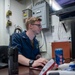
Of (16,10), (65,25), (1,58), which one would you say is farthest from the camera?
(16,10)

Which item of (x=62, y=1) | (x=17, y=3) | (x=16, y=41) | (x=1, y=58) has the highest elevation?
(x=17, y=3)

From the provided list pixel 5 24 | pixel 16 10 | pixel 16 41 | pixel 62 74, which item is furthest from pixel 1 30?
pixel 62 74

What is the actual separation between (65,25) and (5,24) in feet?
4.38

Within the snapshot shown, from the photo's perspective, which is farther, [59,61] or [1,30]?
[1,30]

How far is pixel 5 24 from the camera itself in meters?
3.26

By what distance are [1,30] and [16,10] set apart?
2.16 feet

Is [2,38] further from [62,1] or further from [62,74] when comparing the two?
[62,74]

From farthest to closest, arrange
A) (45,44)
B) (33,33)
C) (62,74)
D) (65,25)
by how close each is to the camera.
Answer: (45,44) → (65,25) → (33,33) → (62,74)

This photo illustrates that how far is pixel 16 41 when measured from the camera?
1.85m

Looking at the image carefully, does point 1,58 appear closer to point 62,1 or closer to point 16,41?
point 16,41

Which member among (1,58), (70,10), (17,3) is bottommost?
(1,58)

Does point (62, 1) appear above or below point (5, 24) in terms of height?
above

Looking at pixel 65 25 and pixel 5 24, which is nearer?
pixel 65 25

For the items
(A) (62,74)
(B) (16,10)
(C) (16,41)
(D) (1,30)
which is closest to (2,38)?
(D) (1,30)
